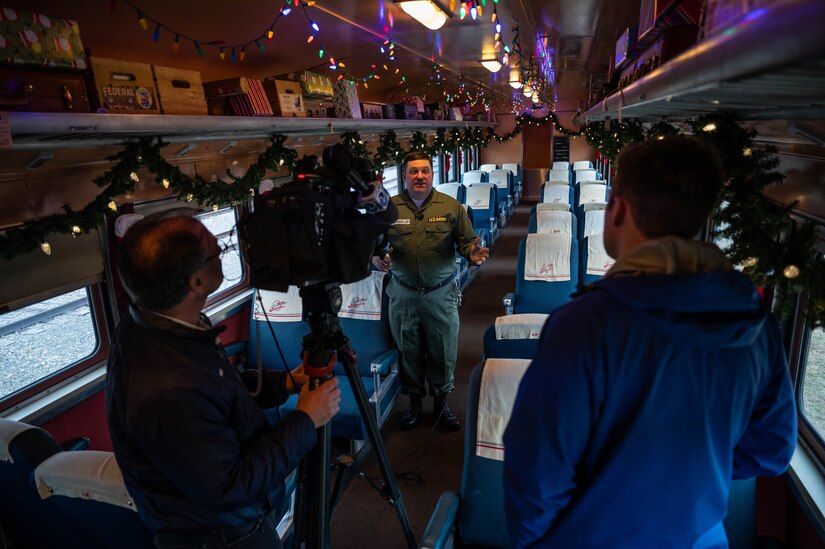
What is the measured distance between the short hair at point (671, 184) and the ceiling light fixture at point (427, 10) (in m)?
2.38

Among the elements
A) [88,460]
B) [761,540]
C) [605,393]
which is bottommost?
[761,540]

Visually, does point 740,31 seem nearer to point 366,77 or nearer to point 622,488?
point 622,488

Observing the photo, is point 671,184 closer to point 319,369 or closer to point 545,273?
point 319,369

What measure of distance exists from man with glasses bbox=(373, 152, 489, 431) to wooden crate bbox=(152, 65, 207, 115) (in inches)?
59.6

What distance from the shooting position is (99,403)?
11.1ft

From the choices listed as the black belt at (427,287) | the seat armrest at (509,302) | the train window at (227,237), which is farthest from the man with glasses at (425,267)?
the train window at (227,237)

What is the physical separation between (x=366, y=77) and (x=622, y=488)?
18.0ft

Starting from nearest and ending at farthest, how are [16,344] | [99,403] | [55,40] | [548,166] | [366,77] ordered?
[55,40] → [16,344] → [99,403] → [366,77] → [548,166]

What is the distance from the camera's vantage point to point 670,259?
1.04 m

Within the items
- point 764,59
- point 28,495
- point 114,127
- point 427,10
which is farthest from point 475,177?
point 764,59

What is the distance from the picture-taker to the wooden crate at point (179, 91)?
2.68m

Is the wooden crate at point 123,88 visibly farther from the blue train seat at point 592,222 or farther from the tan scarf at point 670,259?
the blue train seat at point 592,222

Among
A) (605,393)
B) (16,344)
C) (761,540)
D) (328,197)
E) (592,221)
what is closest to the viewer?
(605,393)

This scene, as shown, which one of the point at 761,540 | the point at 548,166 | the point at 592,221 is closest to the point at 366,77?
the point at 592,221
